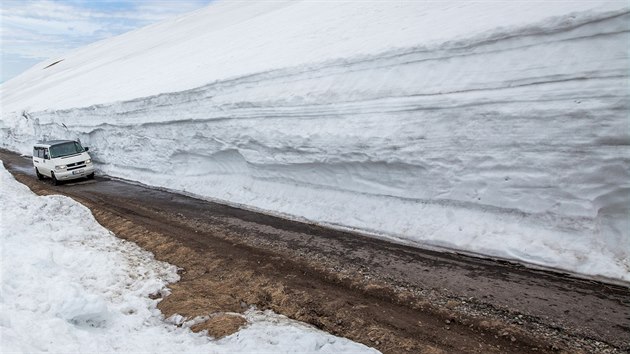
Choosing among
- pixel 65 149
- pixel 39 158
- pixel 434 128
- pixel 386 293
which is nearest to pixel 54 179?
pixel 65 149

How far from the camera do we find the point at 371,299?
6.07m

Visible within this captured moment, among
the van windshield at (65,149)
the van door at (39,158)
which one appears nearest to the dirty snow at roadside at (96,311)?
the van windshield at (65,149)

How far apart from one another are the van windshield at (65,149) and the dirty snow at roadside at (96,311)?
1116cm

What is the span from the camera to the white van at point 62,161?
57.6 feet

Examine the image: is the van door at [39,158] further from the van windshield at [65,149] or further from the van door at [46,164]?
the van windshield at [65,149]

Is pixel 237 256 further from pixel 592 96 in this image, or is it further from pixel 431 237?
pixel 592 96

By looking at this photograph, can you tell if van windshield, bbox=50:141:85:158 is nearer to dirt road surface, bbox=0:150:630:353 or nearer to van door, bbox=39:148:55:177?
van door, bbox=39:148:55:177

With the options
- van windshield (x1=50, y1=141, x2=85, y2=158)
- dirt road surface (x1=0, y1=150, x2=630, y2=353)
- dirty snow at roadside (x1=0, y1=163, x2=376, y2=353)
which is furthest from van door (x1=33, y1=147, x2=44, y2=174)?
dirty snow at roadside (x1=0, y1=163, x2=376, y2=353)

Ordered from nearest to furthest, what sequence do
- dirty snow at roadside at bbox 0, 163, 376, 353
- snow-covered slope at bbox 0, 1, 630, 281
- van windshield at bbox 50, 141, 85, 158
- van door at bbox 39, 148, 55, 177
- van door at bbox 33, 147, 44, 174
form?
1. dirty snow at roadside at bbox 0, 163, 376, 353
2. snow-covered slope at bbox 0, 1, 630, 281
3. van door at bbox 39, 148, 55, 177
4. van windshield at bbox 50, 141, 85, 158
5. van door at bbox 33, 147, 44, 174

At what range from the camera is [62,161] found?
1766cm

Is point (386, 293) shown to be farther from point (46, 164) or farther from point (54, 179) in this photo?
point (46, 164)

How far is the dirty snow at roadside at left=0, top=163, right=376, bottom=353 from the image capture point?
4559mm

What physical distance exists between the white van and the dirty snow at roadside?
10482 mm

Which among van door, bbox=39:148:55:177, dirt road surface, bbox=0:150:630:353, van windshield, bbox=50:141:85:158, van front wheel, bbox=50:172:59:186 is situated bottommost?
dirt road surface, bbox=0:150:630:353
